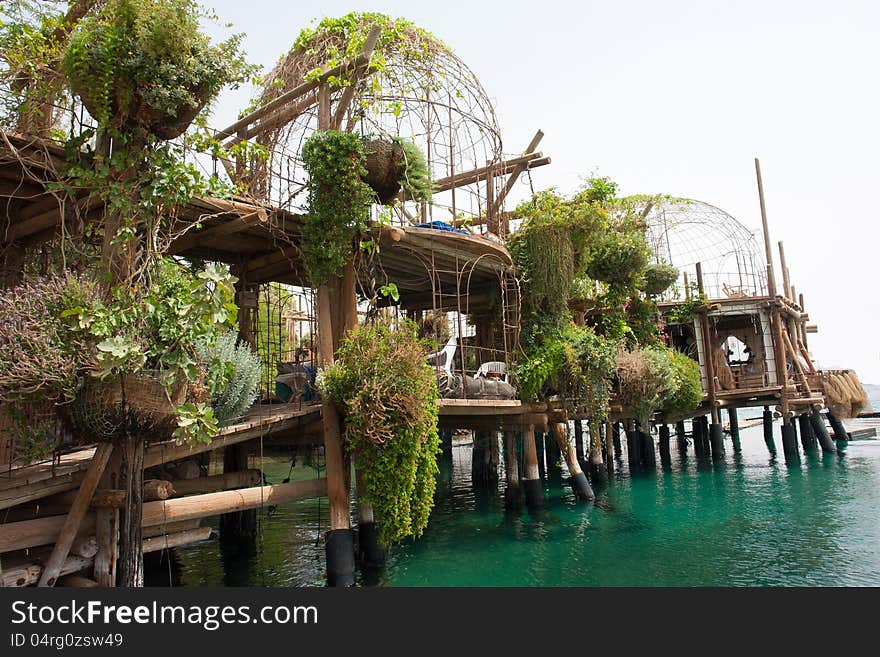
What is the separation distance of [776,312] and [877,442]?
46.1 ft

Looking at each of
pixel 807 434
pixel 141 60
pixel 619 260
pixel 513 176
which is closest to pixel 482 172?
pixel 513 176

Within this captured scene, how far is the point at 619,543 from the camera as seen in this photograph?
13.3 meters

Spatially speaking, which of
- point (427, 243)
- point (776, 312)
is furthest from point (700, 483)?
point (427, 243)

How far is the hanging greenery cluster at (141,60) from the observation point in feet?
23.6

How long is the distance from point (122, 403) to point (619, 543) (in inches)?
393

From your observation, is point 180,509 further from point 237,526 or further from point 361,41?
point 361,41

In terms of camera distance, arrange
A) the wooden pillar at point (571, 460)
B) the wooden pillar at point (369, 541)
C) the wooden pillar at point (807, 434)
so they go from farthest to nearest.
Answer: the wooden pillar at point (807, 434) → the wooden pillar at point (571, 460) → the wooden pillar at point (369, 541)

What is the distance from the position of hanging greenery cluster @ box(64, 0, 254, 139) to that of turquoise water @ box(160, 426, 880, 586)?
7639mm

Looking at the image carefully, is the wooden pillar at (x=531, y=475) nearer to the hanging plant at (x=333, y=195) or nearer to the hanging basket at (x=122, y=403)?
the hanging plant at (x=333, y=195)

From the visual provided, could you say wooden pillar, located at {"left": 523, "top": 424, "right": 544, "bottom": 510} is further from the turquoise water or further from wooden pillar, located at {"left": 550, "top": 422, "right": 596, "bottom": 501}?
wooden pillar, located at {"left": 550, "top": 422, "right": 596, "bottom": 501}

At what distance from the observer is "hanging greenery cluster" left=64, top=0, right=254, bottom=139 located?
720cm

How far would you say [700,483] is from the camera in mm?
21812

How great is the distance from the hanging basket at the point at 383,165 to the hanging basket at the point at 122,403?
528cm

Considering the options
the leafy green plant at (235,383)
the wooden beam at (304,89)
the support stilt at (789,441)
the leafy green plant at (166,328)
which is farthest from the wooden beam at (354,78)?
the support stilt at (789,441)
